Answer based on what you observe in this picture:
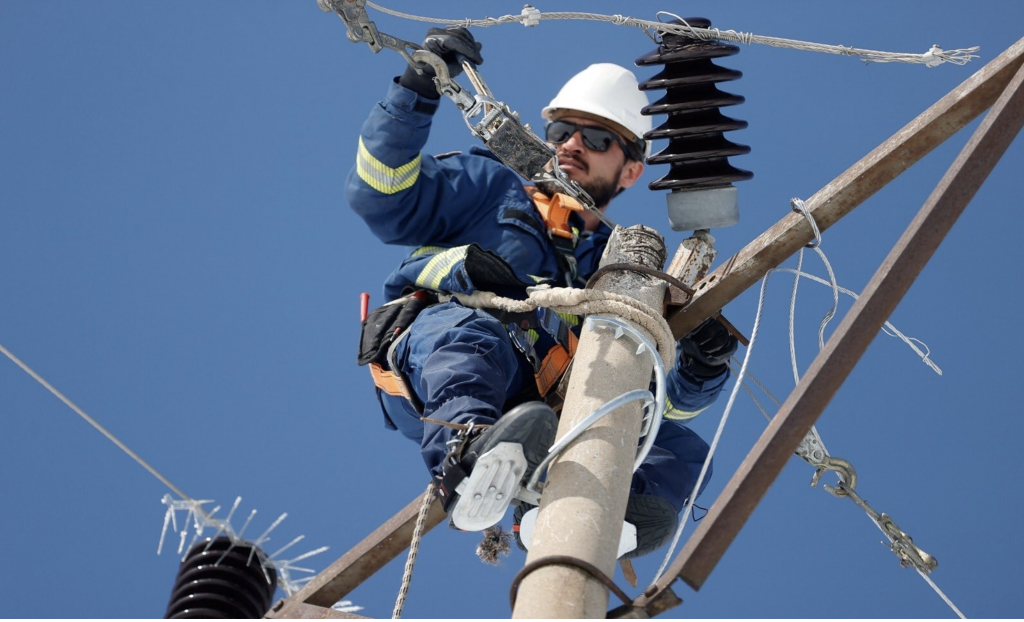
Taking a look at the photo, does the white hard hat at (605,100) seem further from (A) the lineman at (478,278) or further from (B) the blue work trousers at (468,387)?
(B) the blue work trousers at (468,387)

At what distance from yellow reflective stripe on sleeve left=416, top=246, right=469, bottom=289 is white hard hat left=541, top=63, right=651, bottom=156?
120 centimetres

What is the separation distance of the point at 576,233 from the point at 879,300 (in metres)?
1.88

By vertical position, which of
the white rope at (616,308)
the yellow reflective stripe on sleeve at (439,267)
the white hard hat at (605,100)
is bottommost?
the white rope at (616,308)

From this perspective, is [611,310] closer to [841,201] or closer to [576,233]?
[841,201]

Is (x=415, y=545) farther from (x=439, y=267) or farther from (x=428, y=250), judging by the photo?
(x=428, y=250)

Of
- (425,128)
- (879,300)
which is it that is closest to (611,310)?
(879,300)


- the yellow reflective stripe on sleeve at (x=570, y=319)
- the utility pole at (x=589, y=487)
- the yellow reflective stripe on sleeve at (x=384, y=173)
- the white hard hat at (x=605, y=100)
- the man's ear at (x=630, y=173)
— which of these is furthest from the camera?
the man's ear at (x=630, y=173)

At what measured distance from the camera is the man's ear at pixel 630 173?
5.64 metres

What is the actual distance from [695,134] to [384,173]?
1157 mm

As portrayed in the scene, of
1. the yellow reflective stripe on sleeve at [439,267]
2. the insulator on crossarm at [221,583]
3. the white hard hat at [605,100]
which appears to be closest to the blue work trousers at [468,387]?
the yellow reflective stripe on sleeve at [439,267]

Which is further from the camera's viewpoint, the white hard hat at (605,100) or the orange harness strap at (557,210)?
the white hard hat at (605,100)

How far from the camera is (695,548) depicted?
2.99 metres

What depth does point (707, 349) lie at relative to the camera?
16.1 ft

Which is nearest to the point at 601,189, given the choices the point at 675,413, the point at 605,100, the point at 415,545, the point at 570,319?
the point at 605,100
